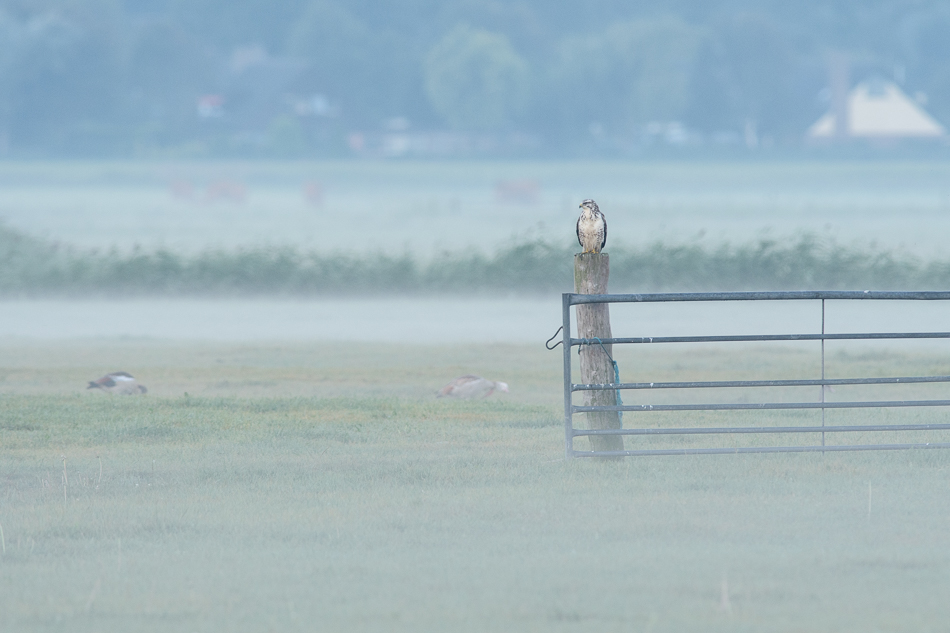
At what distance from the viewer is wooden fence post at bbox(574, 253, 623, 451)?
8820mm

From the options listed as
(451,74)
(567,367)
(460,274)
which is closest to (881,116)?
(451,74)

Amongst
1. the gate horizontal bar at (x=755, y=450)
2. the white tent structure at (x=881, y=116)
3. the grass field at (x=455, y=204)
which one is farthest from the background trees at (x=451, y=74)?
the gate horizontal bar at (x=755, y=450)

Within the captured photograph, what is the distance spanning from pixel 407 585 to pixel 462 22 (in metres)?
108

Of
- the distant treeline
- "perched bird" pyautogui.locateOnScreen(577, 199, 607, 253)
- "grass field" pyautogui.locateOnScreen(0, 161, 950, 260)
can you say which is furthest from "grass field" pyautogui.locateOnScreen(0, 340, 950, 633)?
"grass field" pyautogui.locateOnScreen(0, 161, 950, 260)

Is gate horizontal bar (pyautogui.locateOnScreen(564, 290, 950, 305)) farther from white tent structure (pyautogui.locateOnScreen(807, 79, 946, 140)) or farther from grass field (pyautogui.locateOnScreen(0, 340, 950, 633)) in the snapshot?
white tent structure (pyautogui.locateOnScreen(807, 79, 946, 140))

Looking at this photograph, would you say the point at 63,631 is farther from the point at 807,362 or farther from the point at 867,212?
the point at 867,212

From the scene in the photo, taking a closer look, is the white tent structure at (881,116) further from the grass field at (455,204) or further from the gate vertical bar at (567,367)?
the gate vertical bar at (567,367)

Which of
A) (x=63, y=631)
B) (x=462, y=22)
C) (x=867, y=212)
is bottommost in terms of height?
(x=63, y=631)

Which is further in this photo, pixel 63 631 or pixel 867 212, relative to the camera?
pixel 867 212

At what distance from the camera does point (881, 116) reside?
11006cm

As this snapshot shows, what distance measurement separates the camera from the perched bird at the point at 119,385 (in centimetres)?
1320

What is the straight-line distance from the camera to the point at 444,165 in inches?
3760

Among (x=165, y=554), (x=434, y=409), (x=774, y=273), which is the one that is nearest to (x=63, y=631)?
(x=165, y=554)

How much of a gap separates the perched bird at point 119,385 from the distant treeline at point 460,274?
1355 cm
